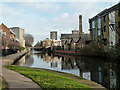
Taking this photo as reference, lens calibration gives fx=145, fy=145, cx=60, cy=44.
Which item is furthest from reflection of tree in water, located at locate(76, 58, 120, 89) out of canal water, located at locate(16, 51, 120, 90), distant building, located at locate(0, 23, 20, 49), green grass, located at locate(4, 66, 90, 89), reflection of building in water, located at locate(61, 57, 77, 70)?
distant building, located at locate(0, 23, 20, 49)

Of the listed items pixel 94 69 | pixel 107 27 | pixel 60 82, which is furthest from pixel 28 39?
pixel 60 82

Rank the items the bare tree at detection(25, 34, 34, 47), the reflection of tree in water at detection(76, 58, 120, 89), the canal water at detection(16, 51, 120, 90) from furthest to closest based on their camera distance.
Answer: the bare tree at detection(25, 34, 34, 47) < the canal water at detection(16, 51, 120, 90) < the reflection of tree in water at detection(76, 58, 120, 89)

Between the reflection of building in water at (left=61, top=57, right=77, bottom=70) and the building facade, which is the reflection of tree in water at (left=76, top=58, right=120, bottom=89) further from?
the building facade

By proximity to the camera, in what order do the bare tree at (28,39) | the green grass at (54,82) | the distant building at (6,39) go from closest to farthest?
the green grass at (54,82) → the distant building at (6,39) → the bare tree at (28,39)

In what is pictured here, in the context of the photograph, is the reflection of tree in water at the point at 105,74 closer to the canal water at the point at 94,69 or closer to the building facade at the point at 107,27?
the canal water at the point at 94,69

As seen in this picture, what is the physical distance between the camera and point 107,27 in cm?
3341

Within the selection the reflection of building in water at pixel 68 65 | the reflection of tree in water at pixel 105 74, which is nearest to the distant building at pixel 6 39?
the reflection of building in water at pixel 68 65

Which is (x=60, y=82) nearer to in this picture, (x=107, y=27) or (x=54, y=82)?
(x=54, y=82)

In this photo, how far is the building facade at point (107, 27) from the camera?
96.6 feet

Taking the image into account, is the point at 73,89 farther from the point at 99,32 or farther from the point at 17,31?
the point at 17,31

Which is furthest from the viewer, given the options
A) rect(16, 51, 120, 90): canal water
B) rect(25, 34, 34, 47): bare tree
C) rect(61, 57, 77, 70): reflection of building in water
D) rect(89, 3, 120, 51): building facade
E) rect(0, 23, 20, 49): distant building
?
rect(25, 34, 34, 47): bare tree

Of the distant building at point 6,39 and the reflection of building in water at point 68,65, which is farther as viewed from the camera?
the distant building at point 6,39

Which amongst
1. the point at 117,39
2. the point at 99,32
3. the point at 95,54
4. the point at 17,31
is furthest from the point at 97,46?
the point at 17,31

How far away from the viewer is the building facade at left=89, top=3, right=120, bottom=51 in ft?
96.6
